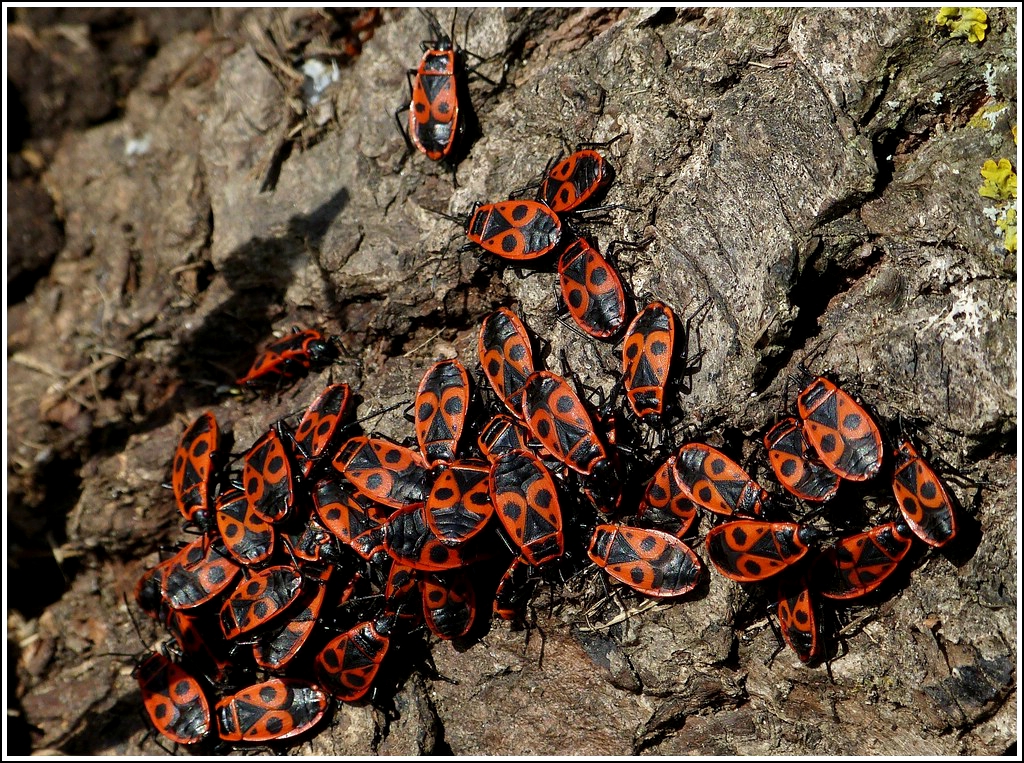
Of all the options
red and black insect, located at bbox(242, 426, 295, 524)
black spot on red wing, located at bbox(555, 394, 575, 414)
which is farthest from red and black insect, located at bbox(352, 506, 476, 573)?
black spot on red wing, located at bbox(555, 394, 575, 414)

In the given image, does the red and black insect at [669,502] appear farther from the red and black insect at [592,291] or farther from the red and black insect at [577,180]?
the red and black insect at [577,180]

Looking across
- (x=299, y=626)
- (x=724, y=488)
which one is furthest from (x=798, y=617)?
(x=299, y=626)

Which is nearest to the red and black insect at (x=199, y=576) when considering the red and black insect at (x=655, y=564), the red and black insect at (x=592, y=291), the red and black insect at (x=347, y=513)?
the red and black insect at (x=347, y=513)

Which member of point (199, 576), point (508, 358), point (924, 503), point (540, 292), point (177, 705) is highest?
point (540, 292)

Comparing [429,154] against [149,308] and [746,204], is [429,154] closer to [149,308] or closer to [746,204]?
[746,204]

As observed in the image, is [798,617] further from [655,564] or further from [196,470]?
[196,470]

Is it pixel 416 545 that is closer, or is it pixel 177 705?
pixel 416 545
